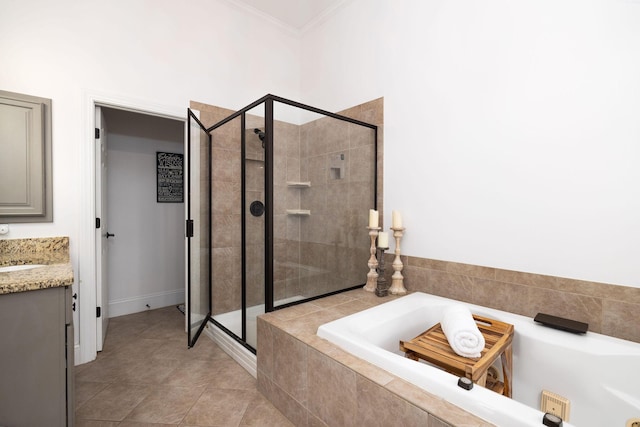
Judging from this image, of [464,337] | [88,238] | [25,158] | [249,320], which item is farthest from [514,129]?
[25,158]

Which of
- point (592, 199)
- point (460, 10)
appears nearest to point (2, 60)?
point (460, 10)

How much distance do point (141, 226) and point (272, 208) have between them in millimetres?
2373

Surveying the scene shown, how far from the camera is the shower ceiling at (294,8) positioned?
9.12ft

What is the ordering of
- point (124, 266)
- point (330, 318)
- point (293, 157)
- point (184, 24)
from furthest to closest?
point (124, 266)
point (184, 24)
point (293, 157)
point (330, 318)

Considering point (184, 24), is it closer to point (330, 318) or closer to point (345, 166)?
point (345, 166)

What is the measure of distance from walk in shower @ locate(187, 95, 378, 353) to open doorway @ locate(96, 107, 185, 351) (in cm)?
Result: 120

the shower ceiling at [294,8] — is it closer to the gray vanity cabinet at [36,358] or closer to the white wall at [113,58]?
the white wall at [113,58]

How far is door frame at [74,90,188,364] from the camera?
6.96 feet

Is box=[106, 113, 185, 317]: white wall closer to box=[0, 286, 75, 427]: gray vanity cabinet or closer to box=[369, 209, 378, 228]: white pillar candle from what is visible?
box=[0, 286, 75, 427]: gray vanity cabinet

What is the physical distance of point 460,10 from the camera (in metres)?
1.93

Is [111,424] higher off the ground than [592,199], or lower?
lower

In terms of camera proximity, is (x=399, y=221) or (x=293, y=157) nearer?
(x=293, y=157)

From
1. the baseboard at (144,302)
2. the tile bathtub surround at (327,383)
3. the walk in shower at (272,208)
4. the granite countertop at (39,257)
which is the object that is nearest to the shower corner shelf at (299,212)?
the walk in shower at (272,208)

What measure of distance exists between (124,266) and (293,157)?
2.60 meters
